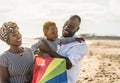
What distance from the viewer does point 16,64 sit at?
4.66 meters

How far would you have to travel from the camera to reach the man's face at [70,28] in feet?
17.0

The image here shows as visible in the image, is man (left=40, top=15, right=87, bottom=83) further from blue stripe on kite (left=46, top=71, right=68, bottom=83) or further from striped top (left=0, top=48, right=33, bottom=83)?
striped top (left=0, top=48, right=33, bottom=83)

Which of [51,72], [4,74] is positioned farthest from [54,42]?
[4,74]

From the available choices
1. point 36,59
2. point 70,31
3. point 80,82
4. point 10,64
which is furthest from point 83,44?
point 80,82

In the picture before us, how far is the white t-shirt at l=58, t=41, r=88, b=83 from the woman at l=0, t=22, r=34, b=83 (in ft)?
1.71

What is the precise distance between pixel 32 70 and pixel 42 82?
0.63 ft

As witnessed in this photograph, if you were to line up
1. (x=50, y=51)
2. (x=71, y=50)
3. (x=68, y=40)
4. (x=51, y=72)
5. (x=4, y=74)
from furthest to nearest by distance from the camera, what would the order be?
(x=68, y=40) < (x=71, y=50) < (x=50, y=51) < (x=51, y=72) < (x=4, y=74)

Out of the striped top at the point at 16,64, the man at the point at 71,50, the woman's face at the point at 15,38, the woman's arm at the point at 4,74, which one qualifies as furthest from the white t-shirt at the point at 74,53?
the woman's arm at the point at 4,74

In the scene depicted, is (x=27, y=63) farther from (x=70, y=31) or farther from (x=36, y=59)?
(x=70, y=31)

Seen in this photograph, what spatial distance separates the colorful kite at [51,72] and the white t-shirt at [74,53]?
0.23 meters

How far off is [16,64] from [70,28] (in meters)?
0.92

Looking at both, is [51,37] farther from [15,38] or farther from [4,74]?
[4,74]

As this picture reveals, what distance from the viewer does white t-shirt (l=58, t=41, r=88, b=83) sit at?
4.97 metres

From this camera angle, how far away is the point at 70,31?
520cm
